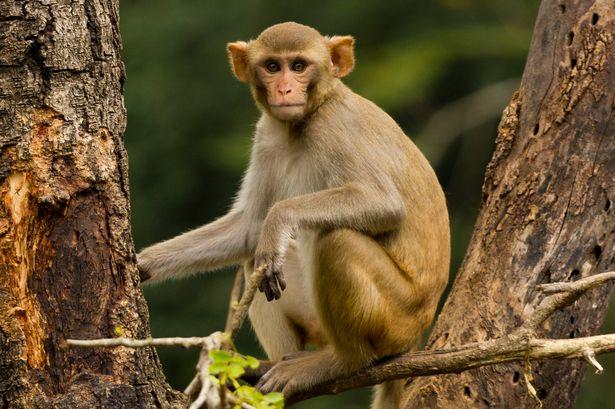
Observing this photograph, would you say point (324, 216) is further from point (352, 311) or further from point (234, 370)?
point (234, 370)

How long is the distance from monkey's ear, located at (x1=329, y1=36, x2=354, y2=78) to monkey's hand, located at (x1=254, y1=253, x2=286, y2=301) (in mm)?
1902

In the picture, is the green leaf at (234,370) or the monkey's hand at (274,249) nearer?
the green leaf at (234,370)

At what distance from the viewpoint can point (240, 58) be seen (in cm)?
941

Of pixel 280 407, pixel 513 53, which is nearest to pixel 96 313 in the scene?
pixel 280 407

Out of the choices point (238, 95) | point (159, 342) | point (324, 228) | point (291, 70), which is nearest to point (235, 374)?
point (159, 342)

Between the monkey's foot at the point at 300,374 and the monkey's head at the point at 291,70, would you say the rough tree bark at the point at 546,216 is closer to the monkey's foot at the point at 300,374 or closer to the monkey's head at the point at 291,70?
the monkey's foot at the point at 300,374

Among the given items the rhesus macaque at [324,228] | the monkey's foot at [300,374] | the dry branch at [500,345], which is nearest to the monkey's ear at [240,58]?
the rhesus macaque at [324,228]

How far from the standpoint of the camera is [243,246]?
9391 millimetres

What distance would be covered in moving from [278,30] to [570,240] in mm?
2725

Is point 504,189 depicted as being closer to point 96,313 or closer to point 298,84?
point 298,84

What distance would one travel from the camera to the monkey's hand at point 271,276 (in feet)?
26.2

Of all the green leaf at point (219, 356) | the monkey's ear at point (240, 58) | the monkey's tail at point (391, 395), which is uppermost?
the monkey's ear at point (240, 58)

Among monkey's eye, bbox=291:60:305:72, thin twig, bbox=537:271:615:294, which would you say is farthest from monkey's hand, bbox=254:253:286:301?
thin twig, bbox=537:271:615:294

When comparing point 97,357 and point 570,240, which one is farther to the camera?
point 570,240
